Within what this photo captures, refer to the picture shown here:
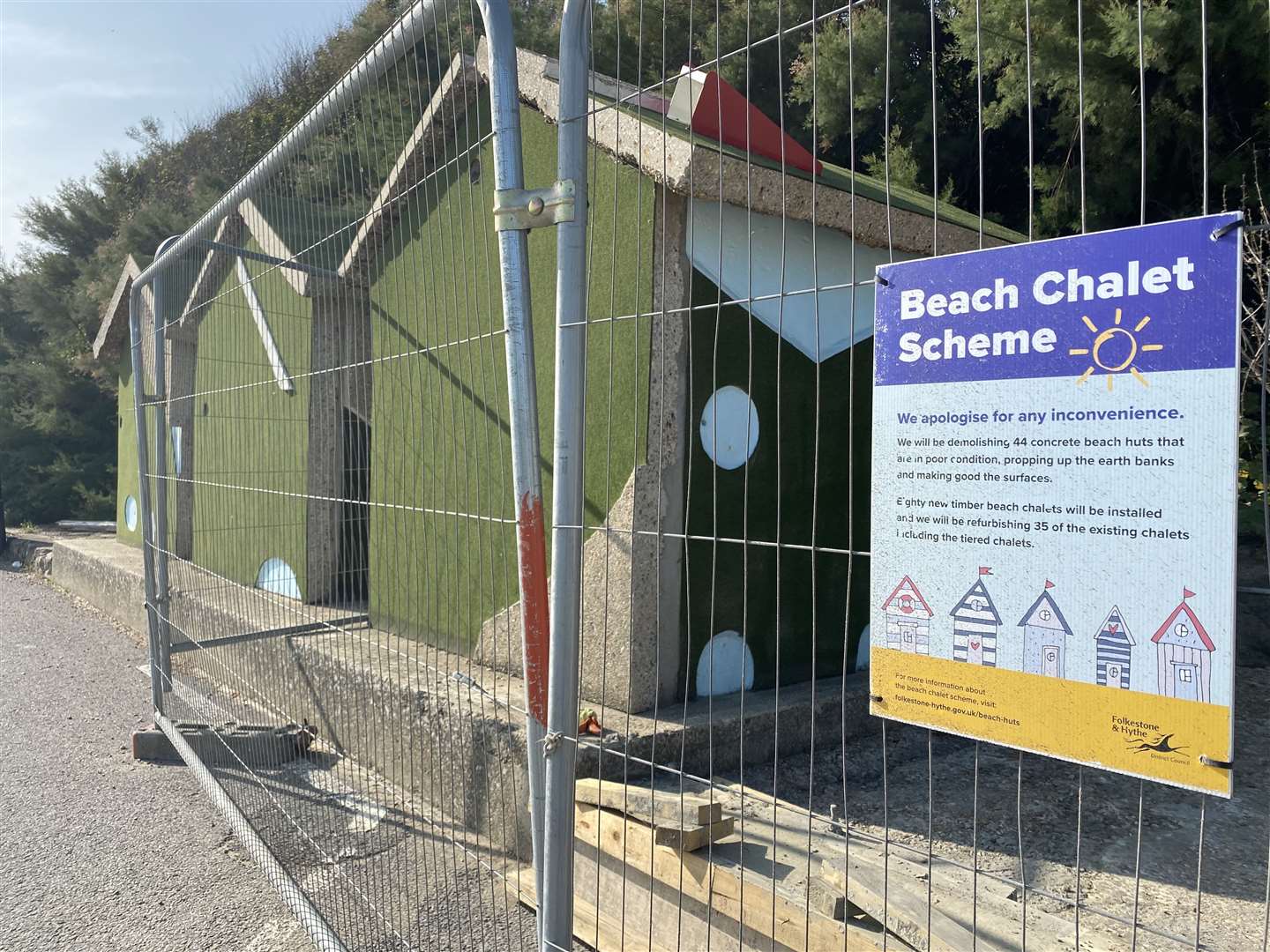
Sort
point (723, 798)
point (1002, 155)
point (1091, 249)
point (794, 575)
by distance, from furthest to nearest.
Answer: point (1002, 155), point (794, 575), point (723, 798), point (1091, 249)

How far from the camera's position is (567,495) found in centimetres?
235

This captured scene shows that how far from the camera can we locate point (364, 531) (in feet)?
13.2

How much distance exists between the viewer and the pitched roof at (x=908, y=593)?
1720mm

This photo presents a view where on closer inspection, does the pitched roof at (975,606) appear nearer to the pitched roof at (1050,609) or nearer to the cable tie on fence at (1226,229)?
the pitched roof at (1050,609)

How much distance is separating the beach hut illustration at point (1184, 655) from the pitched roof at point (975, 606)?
0.25m

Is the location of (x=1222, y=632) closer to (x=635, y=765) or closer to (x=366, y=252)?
(x=366, y=252)

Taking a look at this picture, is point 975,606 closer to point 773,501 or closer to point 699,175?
point 699,175

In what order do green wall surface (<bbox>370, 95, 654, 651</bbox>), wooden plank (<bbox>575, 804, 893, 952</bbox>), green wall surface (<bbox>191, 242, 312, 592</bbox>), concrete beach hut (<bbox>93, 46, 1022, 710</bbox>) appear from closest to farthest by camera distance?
wooden plank (<bbox>575, 804, 893, 952</bbox>)
concrete beach hut (<bbox>93, 46, 1022, 710</bbox>)
green wall surface (<bbox>370, 95, 654, 651</bbox>)
green wall surface (<bbox>191, 242, 312, 592</bbox>)

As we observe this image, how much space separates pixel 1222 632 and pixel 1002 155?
857 cm

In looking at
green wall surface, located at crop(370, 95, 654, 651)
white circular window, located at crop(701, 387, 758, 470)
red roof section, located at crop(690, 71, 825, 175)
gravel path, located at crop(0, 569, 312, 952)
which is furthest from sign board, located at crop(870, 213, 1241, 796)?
red roof section, located at crop(690, 71, 825, 175)

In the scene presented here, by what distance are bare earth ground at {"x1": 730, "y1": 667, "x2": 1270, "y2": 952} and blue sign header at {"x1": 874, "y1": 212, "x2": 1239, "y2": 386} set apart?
158 centimetres

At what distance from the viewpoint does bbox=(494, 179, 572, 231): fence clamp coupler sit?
2303 mm

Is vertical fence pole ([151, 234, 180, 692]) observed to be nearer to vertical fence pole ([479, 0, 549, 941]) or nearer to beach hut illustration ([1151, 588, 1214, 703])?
vertical fence pole ([479, 0, 549, 941])

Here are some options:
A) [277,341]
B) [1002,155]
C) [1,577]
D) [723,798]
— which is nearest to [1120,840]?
[723,798]
